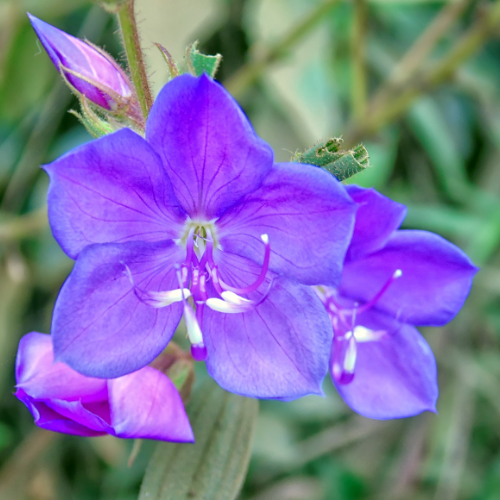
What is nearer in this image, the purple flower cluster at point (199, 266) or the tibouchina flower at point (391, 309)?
the purple flower cluster at point (199, 266)

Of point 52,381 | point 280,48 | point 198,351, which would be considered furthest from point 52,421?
point 280,48

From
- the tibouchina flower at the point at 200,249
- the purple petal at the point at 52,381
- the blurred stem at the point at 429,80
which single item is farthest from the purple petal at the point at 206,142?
the blurred stem at the point at 429,80

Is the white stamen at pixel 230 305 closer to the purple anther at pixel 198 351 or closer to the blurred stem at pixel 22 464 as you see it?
the purple anther at pixel 198 351

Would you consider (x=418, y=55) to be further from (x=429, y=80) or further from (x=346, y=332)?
(x=346, y=332)

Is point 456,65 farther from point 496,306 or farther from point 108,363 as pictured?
point 108,363

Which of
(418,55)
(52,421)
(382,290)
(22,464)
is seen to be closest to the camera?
(52,421)

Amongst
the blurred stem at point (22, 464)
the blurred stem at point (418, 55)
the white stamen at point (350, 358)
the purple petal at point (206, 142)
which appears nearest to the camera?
the purple petal at point (206, 142)

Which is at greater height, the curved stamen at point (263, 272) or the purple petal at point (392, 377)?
the curved stamen at point (263, 272)
